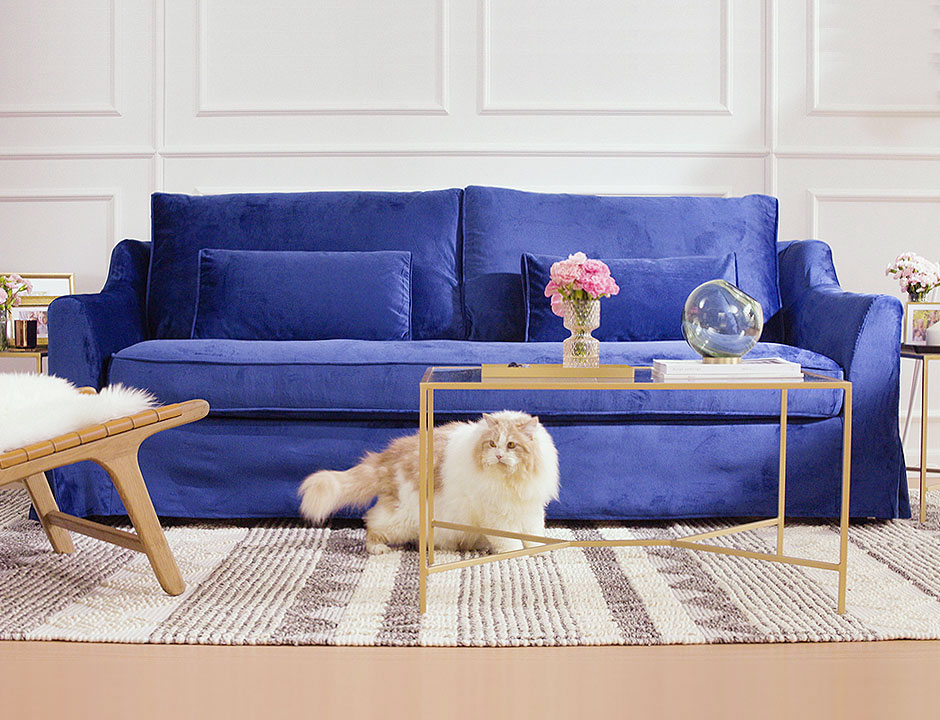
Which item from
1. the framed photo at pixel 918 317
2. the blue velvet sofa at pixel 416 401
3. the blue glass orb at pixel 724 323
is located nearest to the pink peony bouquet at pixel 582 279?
the blue glass orb at pixel 724 323

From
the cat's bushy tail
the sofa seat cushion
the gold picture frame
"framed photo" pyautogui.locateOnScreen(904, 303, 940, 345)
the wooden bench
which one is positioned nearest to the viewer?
the wooden bench

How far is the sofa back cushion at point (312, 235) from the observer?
2.80 meters

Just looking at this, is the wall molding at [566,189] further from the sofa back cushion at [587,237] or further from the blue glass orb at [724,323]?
the blue glass orb at [724,323]

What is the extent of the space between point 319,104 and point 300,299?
106 cm

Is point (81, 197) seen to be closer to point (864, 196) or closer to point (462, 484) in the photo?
point (462, 484)

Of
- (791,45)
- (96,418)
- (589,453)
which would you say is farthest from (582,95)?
(96,418)

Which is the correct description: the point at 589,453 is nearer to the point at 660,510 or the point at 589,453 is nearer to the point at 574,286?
the point at 660,510

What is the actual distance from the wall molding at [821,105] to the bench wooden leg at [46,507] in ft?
9.77

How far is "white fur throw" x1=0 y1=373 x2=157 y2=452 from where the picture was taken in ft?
4.91

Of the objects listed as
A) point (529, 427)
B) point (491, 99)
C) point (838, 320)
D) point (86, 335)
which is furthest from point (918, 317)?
point (86, 335)

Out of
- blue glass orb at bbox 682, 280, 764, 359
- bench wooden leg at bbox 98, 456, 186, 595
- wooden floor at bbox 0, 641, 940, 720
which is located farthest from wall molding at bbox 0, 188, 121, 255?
blue glass orb at bbox 682, 280, 764, 359

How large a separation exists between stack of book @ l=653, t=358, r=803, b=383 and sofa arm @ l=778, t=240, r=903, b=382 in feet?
2.31

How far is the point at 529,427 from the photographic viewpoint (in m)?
1.85

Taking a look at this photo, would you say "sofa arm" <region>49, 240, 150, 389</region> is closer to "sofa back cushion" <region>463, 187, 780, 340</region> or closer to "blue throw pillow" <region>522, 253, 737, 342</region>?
"sofa back cushion" <region>463, 187, 780, 340</region>
